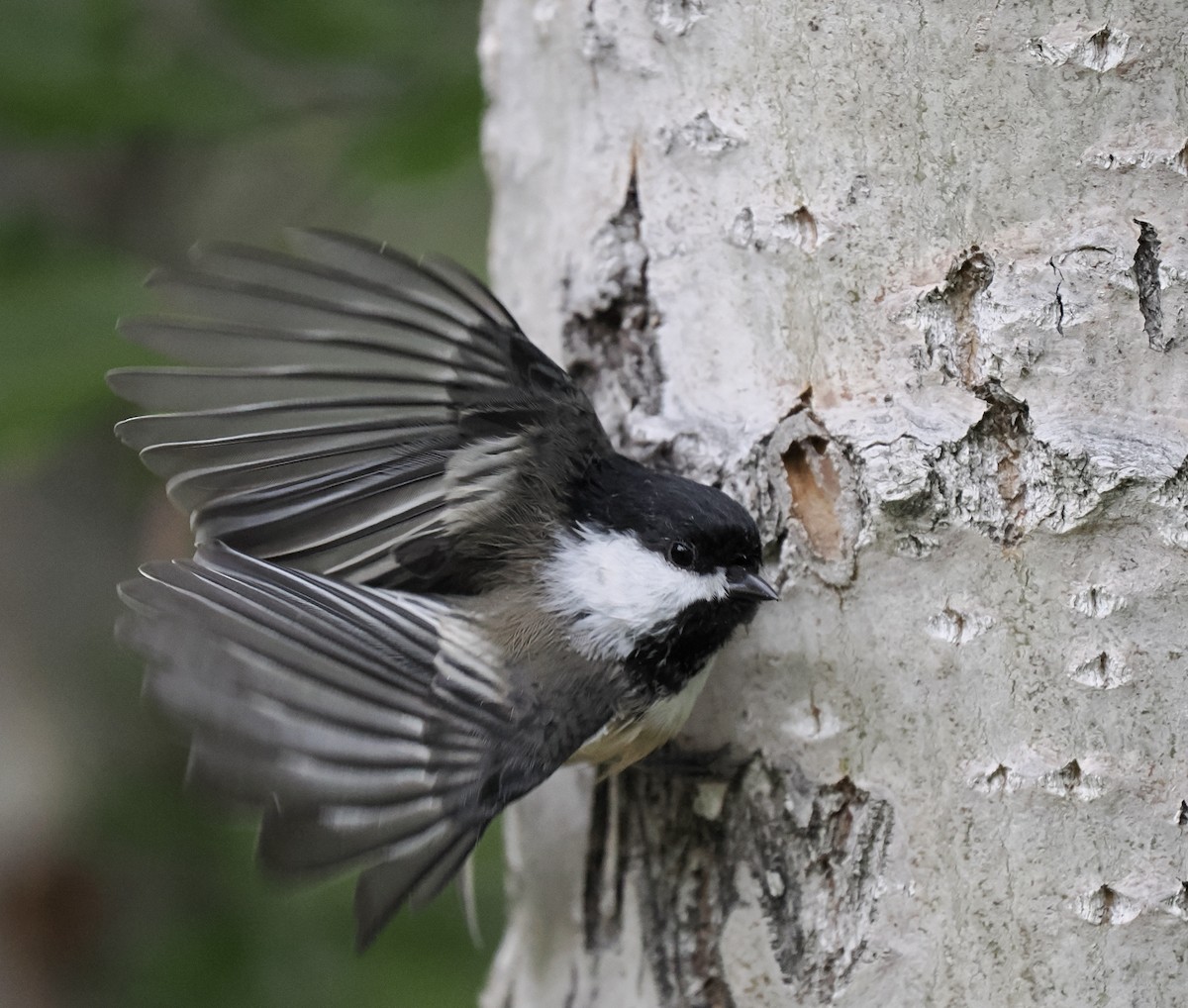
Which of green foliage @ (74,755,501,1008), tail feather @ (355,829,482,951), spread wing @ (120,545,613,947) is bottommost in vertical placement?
green foliage @ (74,755,501,1008)

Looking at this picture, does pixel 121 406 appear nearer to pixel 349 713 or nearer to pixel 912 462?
pixel 349 713

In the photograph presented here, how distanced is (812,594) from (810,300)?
0.74 ft

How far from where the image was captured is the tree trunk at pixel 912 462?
31.9 inches

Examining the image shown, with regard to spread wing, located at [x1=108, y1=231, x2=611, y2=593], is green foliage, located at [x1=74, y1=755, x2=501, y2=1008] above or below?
below

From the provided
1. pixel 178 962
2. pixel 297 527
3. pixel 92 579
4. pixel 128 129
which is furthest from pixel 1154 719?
pixel 92 579

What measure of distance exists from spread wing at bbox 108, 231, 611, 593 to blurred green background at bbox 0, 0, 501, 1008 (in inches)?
9.4

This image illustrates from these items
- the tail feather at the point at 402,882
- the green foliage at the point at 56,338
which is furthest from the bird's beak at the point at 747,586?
the green foliage at the point at 56,338

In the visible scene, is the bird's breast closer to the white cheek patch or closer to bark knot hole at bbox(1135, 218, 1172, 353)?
the white cheek patch

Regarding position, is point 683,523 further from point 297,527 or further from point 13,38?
point 13,38

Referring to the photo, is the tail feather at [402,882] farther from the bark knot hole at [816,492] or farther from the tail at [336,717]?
the bark knot hole at [816,492]

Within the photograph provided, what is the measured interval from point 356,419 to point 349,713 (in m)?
0.35

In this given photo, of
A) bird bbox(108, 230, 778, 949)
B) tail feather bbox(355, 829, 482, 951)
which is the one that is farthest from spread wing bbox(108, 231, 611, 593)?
tail feather bbox(355, 829, 482, 951)

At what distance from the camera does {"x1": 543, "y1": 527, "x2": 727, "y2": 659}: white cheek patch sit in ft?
3.39

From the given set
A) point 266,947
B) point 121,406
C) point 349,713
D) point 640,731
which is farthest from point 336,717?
point 266,947
